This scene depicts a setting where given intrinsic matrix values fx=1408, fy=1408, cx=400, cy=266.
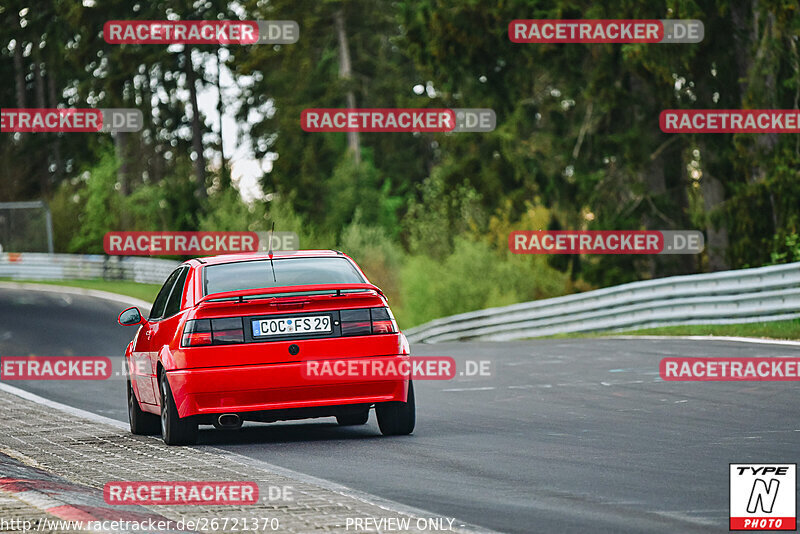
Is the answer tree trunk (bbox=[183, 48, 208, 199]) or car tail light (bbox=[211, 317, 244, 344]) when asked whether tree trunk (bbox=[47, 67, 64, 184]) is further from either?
car tail light (bbox=[211, 317, 244, 344])

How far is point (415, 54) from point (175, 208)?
23043mm

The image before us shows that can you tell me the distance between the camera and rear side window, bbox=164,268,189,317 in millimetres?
10970

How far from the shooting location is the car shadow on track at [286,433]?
1105 centimetres

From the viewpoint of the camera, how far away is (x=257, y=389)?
10164mm

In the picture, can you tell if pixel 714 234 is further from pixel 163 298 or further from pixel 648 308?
pixel 163 298

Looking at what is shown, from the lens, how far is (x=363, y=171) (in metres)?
59.8

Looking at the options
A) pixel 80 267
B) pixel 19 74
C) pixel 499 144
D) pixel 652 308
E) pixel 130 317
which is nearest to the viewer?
pixel 130 317

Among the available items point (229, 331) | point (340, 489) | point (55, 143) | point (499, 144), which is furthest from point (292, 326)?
point (55, 143)

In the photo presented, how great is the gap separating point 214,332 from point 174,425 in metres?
0.83

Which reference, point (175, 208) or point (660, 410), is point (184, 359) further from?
point (175, 208)

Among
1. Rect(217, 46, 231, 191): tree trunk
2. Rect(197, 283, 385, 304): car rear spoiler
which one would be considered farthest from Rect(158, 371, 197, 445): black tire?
Rect(217, 46, 231, 191): tree trunk

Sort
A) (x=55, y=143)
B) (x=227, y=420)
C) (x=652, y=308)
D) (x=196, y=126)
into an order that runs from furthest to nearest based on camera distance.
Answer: (x=55, y=143) → (x=196, y=126) → (x=652, y=308) → (x=227, y=420)

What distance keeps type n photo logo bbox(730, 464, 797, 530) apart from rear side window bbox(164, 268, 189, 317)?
4.91 m

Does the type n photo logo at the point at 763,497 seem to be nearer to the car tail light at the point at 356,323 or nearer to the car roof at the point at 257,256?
the car tail light at the point at 356,323
